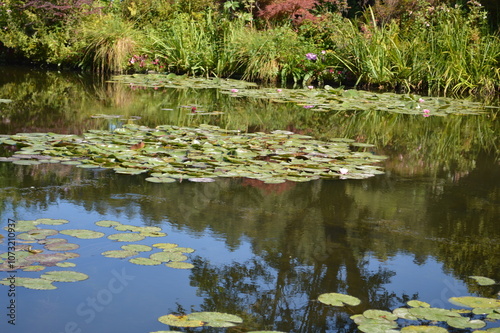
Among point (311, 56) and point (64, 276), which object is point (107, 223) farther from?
point (311, 56)

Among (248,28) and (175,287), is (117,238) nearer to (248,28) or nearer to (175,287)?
(175,287)

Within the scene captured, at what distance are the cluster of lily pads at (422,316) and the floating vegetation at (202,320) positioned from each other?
432mm

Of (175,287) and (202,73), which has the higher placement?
(202,73)

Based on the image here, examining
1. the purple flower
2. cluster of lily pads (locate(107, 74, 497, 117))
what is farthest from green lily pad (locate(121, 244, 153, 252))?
the purple flower

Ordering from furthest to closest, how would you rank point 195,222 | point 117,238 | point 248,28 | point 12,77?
→ point 248,28, point 12,77, point 195,222, point 117,238

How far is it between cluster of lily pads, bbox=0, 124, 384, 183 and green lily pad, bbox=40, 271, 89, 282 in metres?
1.46

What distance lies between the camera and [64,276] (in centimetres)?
274

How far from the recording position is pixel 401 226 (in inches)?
146

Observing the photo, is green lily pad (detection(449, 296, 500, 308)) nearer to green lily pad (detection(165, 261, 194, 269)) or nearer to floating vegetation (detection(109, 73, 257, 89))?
green lily pad (detection(165, 261, 194, 269))

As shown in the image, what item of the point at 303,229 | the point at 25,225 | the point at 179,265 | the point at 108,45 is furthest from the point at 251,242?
the point at 108,45

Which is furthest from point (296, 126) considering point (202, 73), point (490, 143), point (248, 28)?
point (248, 28)

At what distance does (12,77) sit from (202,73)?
3161 millimetres

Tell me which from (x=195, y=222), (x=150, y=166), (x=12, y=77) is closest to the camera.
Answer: (x=195, y=222)

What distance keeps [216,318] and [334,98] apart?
6890 mm
